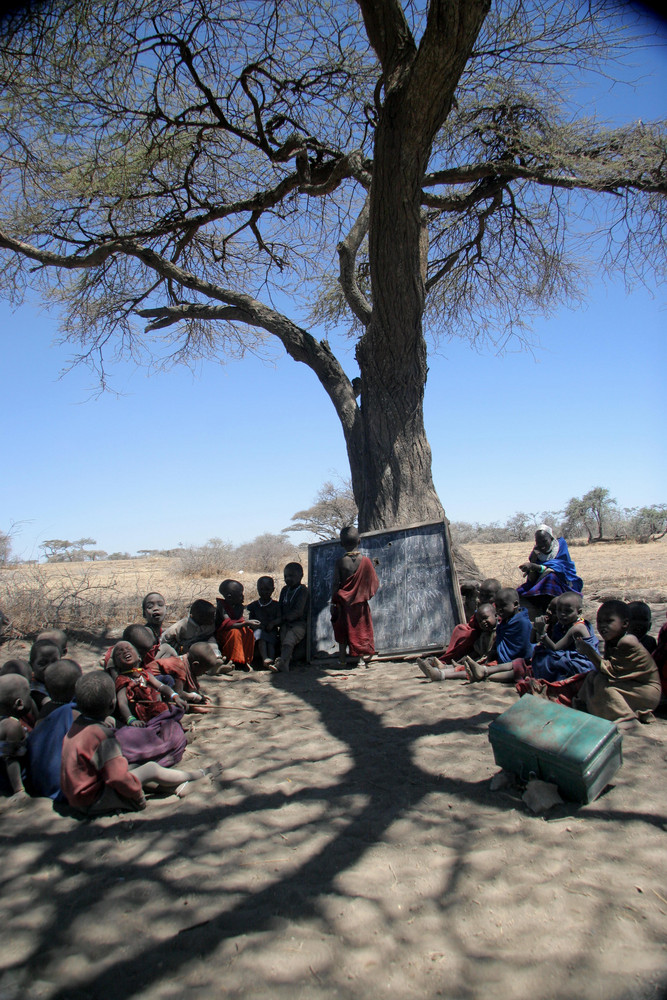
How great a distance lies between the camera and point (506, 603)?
18.5 ft

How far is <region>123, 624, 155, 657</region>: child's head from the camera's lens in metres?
4.86

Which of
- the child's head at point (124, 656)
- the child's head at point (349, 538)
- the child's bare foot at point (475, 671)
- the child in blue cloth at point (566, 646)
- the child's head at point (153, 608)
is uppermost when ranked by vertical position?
the child's head at point (349, 538)

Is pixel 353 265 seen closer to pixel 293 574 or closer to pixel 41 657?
pixel 293 574

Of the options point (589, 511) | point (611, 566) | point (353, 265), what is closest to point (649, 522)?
point (589, 511)

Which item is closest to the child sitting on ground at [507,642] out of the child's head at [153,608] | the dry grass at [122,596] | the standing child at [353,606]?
the standing child at [353,606]

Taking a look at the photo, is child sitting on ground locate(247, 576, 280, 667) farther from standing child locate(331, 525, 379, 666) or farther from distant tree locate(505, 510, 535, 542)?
distant tree locate(505, 510, 535, 542)

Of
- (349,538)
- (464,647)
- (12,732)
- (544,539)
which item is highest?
(349,538)

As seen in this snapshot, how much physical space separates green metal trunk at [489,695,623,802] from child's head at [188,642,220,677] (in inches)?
114

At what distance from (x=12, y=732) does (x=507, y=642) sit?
3.94 m

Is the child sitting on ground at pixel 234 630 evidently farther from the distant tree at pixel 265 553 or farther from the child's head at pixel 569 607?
the distant tree at pixel 265 553

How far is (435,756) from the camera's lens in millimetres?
3922

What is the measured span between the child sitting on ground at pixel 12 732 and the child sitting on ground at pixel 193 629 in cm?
236

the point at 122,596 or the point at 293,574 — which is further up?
the point at 293,574

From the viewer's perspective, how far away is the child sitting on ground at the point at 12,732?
12.0ft
